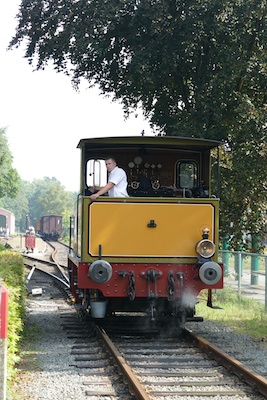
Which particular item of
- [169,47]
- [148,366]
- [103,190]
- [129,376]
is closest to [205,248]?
[103,190]

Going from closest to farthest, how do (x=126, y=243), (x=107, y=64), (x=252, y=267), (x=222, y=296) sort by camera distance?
1. (x=126, y=243)
2. (x=252, y=267)
3. (x=222, y=296)
4. (x=107, y=64)

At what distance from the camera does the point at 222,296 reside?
1678cm

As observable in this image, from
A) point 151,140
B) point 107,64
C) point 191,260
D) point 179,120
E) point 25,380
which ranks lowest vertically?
point 25,380

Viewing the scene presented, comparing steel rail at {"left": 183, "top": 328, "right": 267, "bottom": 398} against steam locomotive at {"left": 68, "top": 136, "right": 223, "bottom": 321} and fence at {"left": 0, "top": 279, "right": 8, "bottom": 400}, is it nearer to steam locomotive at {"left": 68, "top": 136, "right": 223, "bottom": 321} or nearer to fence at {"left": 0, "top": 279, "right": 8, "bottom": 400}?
steam locomotive at {"left": 68, "top": 136, "right": 223, "bottom": 321}

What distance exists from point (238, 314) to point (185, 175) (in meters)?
3.44

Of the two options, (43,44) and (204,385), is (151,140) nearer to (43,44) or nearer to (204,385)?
(204,385)

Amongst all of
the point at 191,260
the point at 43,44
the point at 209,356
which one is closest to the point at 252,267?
the point at 191,260

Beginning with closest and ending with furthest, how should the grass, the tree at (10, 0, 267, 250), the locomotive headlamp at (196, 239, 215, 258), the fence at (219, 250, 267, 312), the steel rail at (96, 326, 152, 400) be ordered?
the steel rail at (96, 326, 152, 400) < the locomotive headlamp at (196, 239, 215, 258) < the grass < the fence at (219, 250, 267, 312) < the tree at (10, 0, 267, 250)

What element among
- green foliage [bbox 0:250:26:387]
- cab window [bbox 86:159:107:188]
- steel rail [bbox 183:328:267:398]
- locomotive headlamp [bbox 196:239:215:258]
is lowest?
steel rail [bbox 183:328:267:398]

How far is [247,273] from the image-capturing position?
51.8 feet

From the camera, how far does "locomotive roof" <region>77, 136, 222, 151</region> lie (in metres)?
10.9

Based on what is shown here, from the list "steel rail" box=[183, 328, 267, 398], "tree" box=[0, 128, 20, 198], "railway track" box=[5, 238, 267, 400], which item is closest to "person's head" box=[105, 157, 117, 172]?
"railway track" box=[5, 238, 267, 400]

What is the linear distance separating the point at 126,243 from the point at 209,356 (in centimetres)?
212

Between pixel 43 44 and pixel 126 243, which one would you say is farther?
pixel 43 44
